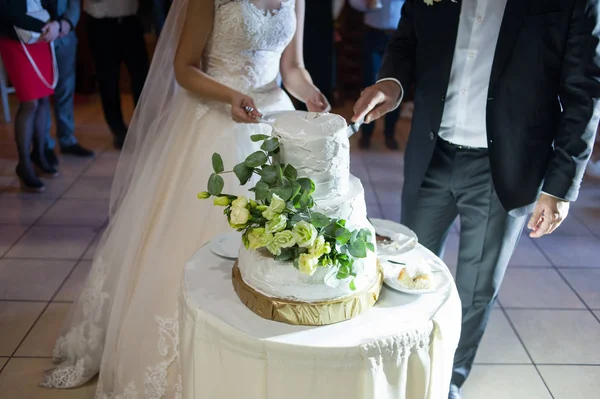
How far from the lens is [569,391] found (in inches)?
89.0

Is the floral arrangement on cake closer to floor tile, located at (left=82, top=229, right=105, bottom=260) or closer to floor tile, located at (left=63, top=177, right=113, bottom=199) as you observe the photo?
floor tile, located at (left=82, top=229, right=105, bottom=260)

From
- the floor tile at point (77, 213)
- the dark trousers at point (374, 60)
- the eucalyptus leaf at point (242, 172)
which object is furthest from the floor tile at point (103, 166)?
the eucalyptus leaf at point (242, 172)

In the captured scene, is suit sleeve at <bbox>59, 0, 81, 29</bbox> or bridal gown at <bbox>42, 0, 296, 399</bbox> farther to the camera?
suit sleeve at <bbox>59, 0, 81, 29</bbox>

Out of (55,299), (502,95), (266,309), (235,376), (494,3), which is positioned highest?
(494,3)

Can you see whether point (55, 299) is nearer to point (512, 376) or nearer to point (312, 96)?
point (312, 96)

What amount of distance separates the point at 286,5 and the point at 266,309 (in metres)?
1.28

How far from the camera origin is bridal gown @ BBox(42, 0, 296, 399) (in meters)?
1.96

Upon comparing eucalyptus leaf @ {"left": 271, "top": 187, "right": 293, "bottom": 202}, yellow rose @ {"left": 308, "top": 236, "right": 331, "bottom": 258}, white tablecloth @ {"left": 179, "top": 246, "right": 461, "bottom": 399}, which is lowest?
white tablecloth @ {"left": 179, "top": 246, "right": 461, "bottom": 399}

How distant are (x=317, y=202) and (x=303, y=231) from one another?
0.15m

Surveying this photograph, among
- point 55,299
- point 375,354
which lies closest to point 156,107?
point 55,299

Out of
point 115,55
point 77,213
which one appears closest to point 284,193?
point 77,213

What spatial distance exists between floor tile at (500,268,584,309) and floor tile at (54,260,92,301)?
74.1 inches

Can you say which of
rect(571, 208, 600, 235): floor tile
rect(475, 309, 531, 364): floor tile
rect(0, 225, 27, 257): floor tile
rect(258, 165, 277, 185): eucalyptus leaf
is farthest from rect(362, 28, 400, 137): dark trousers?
rect(258, 165, 277, 185): eucalyptus leaf

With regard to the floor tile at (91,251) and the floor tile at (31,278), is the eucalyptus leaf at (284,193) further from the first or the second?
the floor tile at (91,251)
